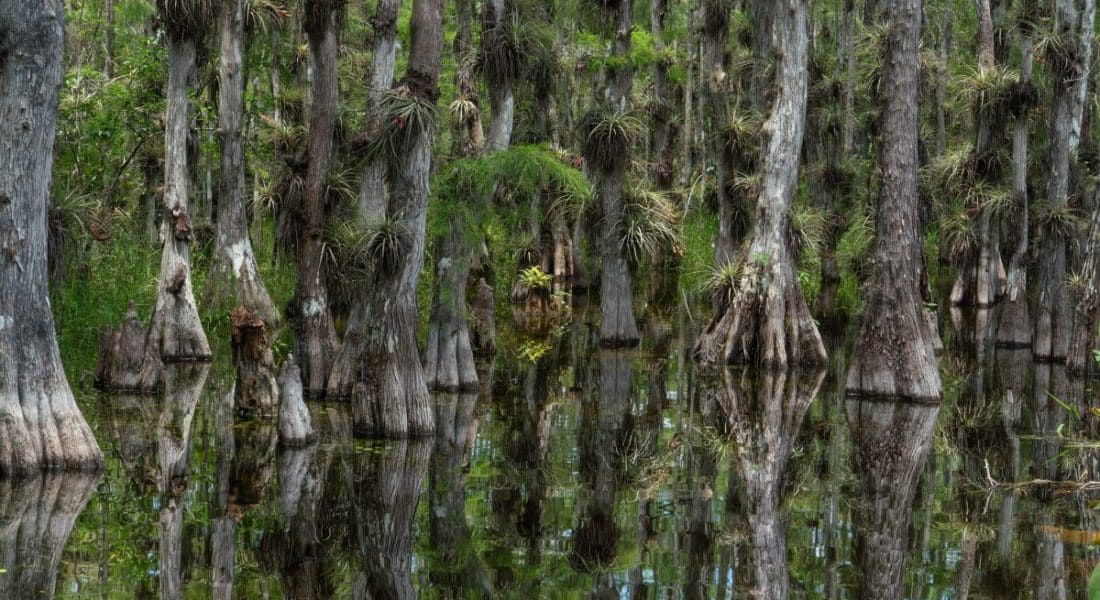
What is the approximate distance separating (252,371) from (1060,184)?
1661cm

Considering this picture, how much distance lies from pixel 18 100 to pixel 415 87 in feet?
14.3

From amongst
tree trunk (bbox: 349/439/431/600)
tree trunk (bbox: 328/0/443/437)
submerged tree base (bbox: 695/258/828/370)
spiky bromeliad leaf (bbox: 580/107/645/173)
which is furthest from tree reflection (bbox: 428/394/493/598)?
spiky bromeliad leaf (bbox: 580/107/645/173)

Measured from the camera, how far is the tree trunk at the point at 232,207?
21.8 meters

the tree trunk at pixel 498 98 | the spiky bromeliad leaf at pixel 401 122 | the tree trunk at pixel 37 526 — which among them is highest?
the tree trunk at pixel 498 98

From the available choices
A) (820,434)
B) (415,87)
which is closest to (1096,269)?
(820,434)

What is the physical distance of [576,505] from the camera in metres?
11.5

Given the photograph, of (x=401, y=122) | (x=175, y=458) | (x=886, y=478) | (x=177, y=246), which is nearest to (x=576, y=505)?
(x=886, y=478)

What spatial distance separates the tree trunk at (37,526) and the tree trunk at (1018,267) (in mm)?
20002

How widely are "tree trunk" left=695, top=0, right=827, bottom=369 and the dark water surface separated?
4.24 m

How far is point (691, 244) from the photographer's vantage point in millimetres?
35469

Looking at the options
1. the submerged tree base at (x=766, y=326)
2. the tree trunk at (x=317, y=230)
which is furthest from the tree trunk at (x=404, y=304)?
the submerged tree base at (x=766, y=326)

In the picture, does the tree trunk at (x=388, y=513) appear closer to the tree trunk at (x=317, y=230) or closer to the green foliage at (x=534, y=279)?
the tree trunk at (x=317, y=230)

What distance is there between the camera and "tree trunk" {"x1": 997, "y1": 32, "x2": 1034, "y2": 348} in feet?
84.2

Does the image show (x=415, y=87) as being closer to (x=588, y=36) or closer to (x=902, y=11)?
(x=902, y=11)
